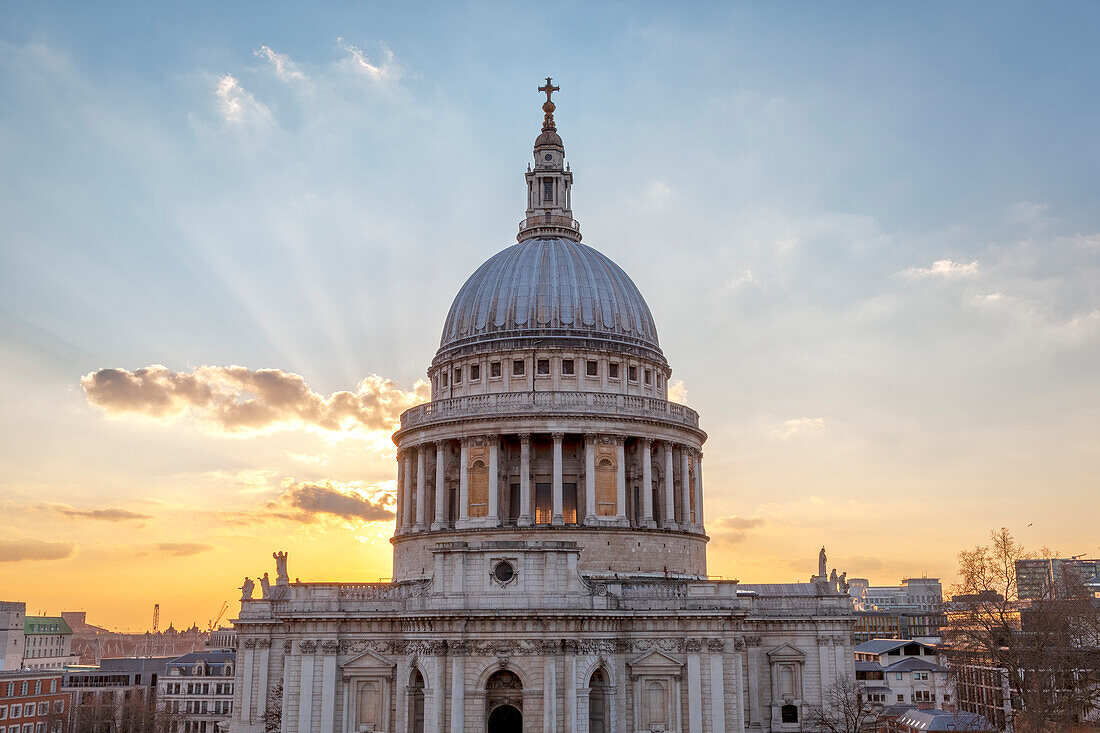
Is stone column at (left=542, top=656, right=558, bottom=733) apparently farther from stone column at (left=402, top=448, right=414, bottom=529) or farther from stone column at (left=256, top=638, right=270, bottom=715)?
stone column at (left=402, top=448, right=414, bottom=529)

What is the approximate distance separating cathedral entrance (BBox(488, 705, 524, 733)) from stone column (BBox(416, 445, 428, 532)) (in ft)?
65.8

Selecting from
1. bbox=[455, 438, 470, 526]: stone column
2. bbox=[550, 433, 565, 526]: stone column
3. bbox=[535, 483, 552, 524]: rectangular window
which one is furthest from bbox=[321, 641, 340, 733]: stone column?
bbox=[535, 483, 552, 524]: rectangular window

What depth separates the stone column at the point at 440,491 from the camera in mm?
73812

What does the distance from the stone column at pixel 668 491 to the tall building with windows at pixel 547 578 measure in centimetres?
17

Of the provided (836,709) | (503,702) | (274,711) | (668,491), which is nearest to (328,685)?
(274,711)

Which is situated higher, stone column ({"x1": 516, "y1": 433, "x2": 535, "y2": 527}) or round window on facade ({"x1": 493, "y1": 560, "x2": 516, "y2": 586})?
stone column ({"x1": 516, "y1": 433, "x2": 535, "y2": 527})

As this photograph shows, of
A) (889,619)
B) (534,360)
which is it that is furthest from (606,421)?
(889,619)

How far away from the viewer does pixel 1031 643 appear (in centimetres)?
5734

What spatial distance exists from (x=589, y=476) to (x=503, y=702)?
61.1ft

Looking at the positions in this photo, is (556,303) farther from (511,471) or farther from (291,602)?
(291,602)

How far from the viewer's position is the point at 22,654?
165 meters

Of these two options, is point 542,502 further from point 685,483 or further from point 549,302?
point 549,302

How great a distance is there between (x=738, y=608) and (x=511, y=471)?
771 inches

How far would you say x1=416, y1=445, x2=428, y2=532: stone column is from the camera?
Answer: 75.8 meters
